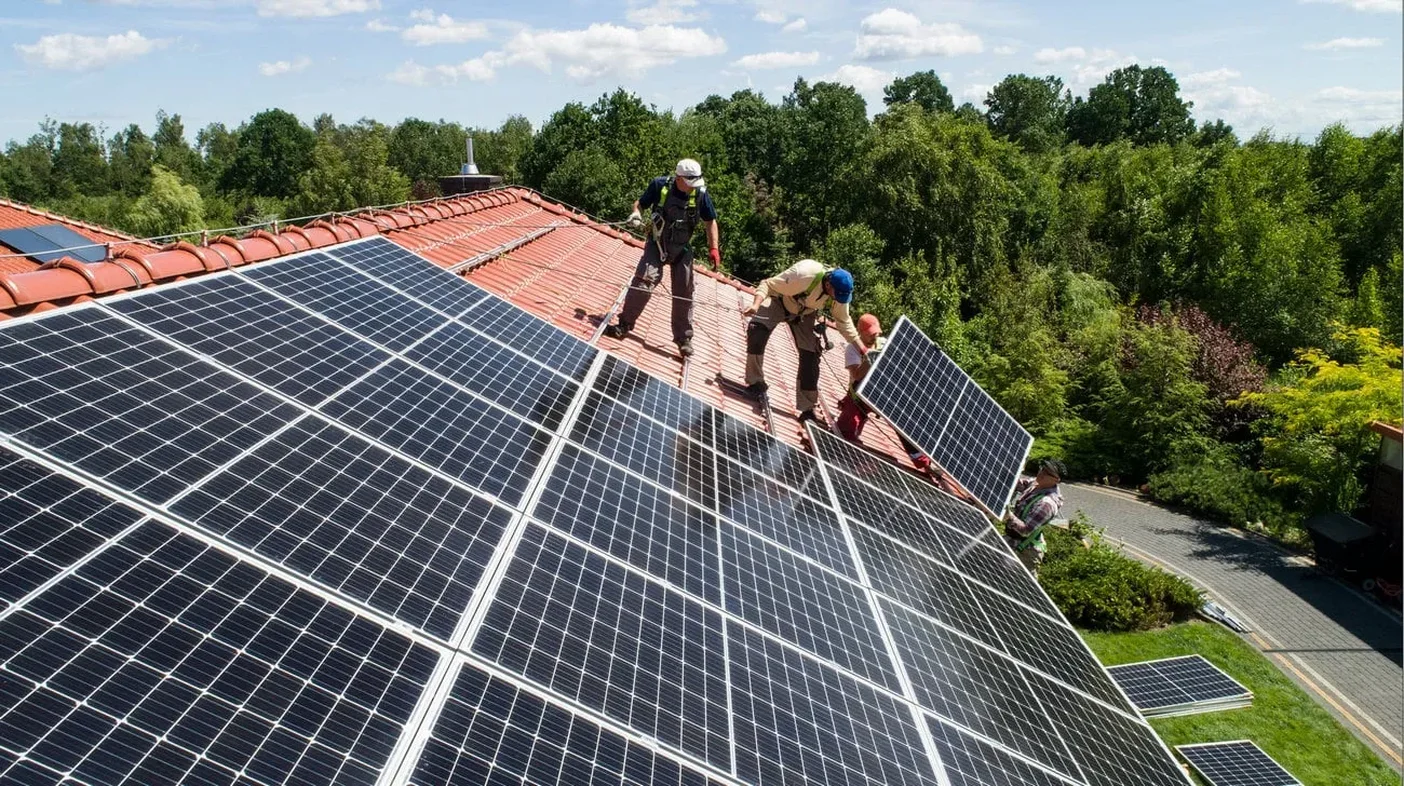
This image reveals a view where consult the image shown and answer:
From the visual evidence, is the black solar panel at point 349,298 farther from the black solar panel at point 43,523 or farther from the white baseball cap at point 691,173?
the white baseball cap at point 691,173

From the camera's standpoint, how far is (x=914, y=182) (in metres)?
44.7

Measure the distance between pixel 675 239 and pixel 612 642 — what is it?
8607mm

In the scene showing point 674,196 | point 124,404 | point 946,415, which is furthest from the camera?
point 946,415

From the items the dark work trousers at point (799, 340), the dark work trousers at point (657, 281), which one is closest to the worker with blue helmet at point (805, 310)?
the dark work trousers at point (799, 340)

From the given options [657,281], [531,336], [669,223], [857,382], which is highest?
[669,223]

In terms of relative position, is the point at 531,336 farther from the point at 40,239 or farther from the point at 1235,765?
the point at 40,239

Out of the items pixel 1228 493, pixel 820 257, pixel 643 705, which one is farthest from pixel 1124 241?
pixel 643 705

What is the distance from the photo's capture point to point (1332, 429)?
2344 centimetres

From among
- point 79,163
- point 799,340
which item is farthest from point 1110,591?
point 79,163

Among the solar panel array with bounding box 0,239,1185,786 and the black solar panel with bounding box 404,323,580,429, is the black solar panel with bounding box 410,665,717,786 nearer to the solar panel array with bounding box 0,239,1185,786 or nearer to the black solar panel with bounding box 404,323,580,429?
the solar panel array with bounding box 0,239,1185,786

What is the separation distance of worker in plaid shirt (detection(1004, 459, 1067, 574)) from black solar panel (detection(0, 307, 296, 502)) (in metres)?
9.74

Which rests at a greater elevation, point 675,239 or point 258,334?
point 675,239

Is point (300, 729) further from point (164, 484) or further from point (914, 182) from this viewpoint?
point (914, 182)

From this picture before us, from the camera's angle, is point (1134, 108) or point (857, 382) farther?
point (1134, 108)
